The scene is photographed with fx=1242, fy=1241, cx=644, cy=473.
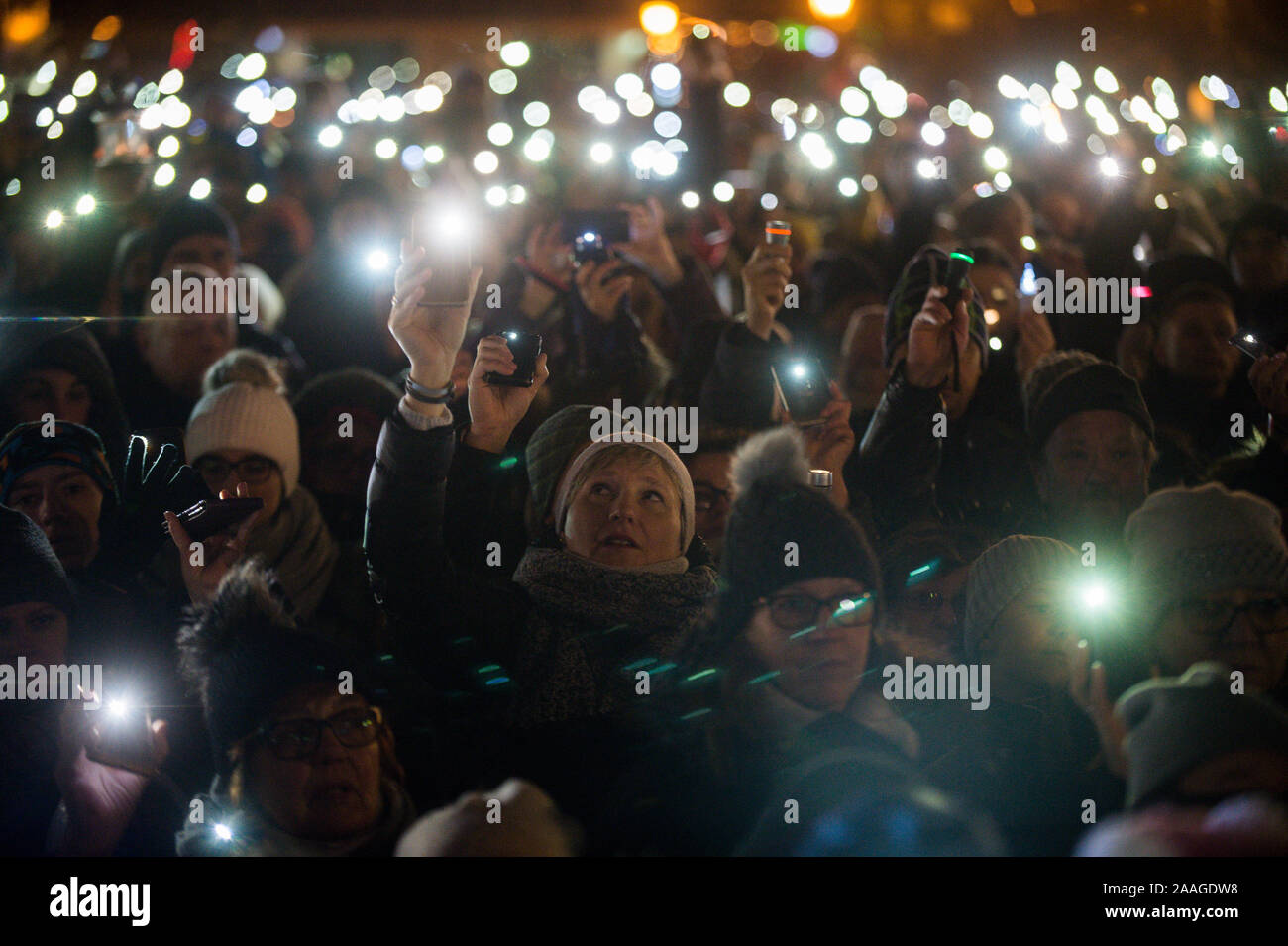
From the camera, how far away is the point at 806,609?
2.71 m

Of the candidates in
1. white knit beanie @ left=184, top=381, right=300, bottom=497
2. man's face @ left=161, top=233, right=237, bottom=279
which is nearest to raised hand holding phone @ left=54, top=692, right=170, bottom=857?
white knit beanie @ left=184, top=381, right=300, bottom=497

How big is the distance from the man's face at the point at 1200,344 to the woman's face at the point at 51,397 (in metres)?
3.00

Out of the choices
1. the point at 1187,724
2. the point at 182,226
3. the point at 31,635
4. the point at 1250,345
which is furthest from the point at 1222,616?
the point at 182,226

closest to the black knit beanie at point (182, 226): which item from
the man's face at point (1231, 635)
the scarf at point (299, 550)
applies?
the scarf at point (299, 550)

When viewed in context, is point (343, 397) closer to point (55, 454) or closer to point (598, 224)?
point (55, 454)

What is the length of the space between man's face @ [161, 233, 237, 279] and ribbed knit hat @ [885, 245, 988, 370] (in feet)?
7.04

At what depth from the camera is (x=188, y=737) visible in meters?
2.82

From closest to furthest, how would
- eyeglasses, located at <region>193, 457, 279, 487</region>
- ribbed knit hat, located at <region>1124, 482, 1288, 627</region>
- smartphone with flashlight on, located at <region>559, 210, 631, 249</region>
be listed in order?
ribbed knit hat, located at <region>1124, 482, 1288, 627</region>, eyeglasses, located at <region>193, 457, 279, 487</region>, smartphone with flashlight on, located at <region>559, 210, 631, 249</region>

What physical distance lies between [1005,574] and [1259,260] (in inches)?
81.4

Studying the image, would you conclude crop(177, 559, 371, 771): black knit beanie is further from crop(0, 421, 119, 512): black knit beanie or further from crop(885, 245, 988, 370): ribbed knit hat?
crop(885, 245, 988, 370): ribbed knit hat

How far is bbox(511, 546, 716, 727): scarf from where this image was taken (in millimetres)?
2736

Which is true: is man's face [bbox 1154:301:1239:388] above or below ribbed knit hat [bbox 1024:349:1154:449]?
→ above
